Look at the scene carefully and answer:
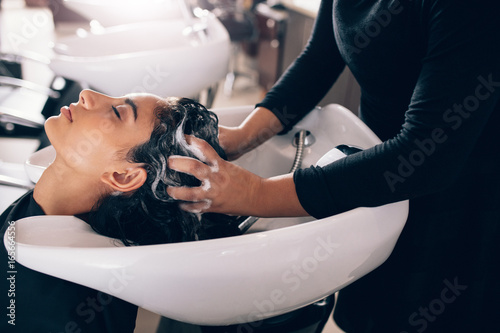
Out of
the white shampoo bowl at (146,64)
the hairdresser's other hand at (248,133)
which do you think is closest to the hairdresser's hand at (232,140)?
the hairdresser's other hand at (248,133)

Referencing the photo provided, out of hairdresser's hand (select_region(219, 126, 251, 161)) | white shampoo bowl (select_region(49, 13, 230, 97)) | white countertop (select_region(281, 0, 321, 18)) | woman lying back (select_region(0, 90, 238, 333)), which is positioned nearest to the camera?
woman lying back (select_region(0, 90, 238, 333))

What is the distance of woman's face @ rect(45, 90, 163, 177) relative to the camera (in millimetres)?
746

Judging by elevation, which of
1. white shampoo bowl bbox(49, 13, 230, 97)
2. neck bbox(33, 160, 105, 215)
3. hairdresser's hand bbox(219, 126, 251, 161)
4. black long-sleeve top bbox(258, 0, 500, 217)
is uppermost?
black long-sleeve top bbox(258, 0, 500, 217)

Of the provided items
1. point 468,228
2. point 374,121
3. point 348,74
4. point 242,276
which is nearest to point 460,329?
point 468,228

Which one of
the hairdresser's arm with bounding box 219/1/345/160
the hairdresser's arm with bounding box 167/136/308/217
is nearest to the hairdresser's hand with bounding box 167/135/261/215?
the hairdresser's arm with bounding box 167/136/308/217

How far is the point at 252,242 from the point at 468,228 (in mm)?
491

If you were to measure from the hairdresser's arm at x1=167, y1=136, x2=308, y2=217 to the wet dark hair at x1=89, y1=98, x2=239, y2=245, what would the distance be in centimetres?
9

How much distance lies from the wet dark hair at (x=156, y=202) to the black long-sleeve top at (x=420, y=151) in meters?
0.24

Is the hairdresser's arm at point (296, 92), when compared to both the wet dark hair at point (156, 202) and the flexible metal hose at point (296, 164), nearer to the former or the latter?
the flexible metal hose at point (296, 164)

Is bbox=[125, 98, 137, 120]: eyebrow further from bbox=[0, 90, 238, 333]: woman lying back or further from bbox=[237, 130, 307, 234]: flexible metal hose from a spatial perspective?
bbox=[237, 130, 307, 234]: flexible metal hose

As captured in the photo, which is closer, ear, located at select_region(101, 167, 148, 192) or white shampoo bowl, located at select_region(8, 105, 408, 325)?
white shampoo bowl, located at select_region(8, 105, 408, 325)

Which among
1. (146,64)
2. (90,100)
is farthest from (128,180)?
(146,64)

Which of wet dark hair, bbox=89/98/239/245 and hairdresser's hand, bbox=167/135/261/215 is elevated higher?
hairdresser's hand, bbox=167/135/261/215

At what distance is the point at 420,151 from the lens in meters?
0.59
